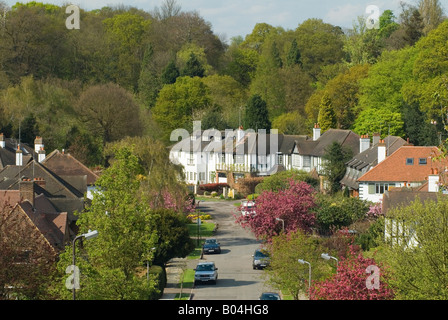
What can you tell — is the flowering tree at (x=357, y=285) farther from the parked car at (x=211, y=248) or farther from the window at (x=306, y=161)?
the window at (x=306, y=161)

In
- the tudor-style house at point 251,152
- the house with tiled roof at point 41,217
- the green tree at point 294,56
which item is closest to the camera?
the house with tiled roof at point 41,217

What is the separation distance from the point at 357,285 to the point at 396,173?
36012mm

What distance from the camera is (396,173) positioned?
208ft

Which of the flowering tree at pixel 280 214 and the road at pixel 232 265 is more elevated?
the flowering tree at pixel 280 214

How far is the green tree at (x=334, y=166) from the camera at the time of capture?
242ft

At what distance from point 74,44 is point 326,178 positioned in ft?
172

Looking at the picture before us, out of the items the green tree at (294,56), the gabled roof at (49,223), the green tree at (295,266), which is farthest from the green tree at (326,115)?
the green tree at (295,266)

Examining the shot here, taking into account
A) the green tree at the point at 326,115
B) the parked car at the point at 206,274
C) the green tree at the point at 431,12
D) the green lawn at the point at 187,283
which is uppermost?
the green tree at the point at 431,12

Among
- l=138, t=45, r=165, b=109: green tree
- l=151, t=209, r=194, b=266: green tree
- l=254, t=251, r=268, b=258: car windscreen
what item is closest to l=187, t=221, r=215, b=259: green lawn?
l=254, t=251, r=268, b=258: car windscreen

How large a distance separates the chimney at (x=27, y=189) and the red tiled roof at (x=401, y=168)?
93.1 ft

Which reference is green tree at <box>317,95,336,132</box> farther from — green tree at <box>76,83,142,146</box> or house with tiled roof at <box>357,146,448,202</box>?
house with tiled roof at <box>357,146,448,202</box>

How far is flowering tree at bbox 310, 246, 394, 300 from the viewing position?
27.8 meters

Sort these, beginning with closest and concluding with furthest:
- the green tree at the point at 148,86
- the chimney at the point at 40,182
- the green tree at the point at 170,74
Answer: the chimney at the point at 40,182
the green tree at the point at 148,86
the green tree at the point at 170,74
